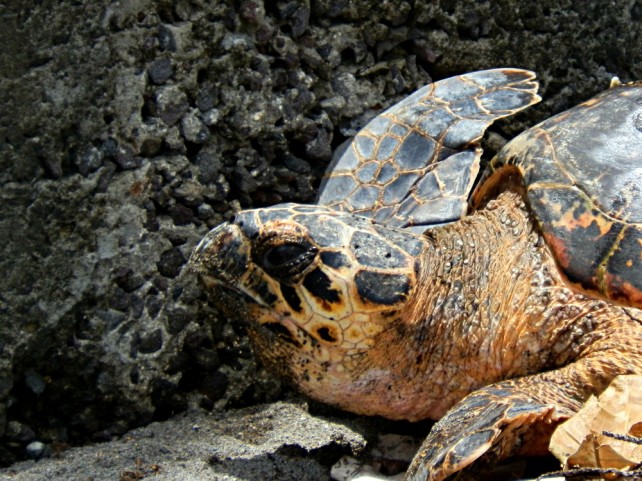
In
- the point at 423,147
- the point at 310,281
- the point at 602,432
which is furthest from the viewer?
the point at 423,147

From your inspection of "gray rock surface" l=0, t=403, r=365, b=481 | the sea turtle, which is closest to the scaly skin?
the sea turtle

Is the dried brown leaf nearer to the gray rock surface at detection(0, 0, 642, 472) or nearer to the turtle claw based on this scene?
the turtle claw

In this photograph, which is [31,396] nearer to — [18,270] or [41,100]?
[18,270]

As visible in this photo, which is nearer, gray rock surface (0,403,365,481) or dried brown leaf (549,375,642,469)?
dried brown leaf (549,375,642,469)

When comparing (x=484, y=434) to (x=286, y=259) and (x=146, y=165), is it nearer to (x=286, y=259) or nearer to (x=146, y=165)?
(x=286, y=259)

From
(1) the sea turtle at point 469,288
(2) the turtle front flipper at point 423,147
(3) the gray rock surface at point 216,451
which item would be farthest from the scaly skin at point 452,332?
(2) the turtle front flipper at point 423,147

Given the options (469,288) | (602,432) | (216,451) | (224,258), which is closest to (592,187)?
(469,288)

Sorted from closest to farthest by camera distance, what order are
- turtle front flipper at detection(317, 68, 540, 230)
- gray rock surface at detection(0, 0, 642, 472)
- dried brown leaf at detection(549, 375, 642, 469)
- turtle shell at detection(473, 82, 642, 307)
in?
dried brown leaf at detection(549, 375, 642, 469), turtle shell at detection(473, 82, 642, 307), gray rock surface at detection(0, 0, 642, 472), turtle front flipper at detection(317, 68, 540, 230)

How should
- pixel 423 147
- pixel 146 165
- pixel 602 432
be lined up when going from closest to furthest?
pixel 602 432, pixel 146 165, pixel 423 147

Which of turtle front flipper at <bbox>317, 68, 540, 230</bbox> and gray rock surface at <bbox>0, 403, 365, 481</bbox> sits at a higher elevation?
turtle front flipper at <bbox>317, 68, 540, 230</bbox>
